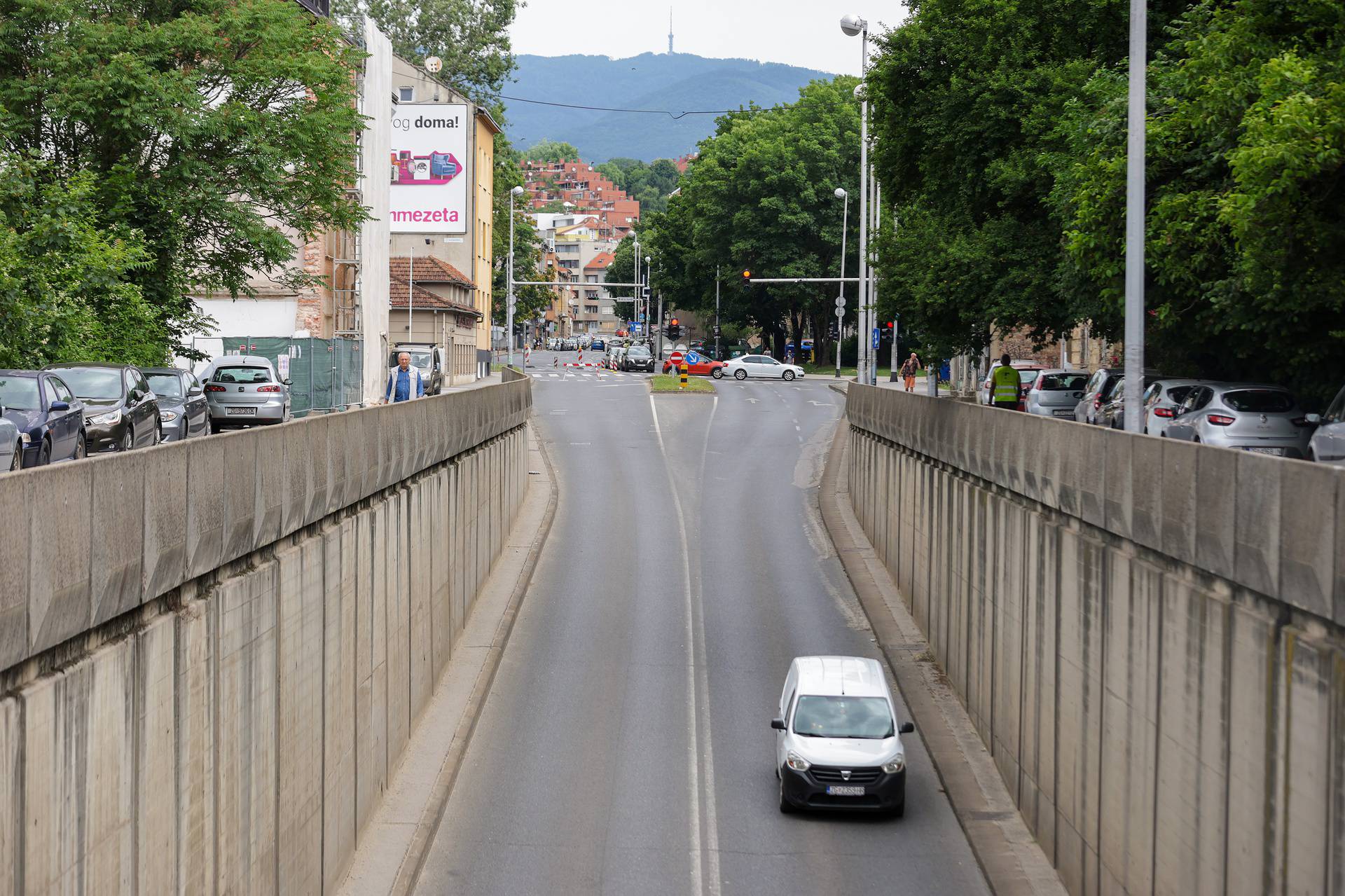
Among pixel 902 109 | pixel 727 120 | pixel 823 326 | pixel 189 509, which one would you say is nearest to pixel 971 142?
pixel 902 109

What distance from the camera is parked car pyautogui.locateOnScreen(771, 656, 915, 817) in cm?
1919

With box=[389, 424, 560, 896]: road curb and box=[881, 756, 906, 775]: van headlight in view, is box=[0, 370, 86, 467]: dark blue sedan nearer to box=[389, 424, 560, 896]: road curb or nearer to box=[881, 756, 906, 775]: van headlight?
box=[389, 424, 560, 896]: road curb

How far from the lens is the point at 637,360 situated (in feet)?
305

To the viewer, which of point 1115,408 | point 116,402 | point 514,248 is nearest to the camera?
point 116,402

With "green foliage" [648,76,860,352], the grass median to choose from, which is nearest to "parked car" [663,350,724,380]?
the grass median

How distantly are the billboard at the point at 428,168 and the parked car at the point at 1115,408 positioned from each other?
111 ft

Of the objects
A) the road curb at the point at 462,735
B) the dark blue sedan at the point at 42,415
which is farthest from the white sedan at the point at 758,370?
the dark blue sedan at the point at 42,415

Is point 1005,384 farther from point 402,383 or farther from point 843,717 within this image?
point 402,383

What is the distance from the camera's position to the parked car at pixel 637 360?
92812mm

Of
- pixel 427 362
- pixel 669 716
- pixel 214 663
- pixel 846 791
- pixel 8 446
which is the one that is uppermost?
pixel 427 362

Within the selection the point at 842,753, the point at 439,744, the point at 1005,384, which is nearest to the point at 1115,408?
the point at 1005,384

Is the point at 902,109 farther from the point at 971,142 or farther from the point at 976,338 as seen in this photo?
the point at 976,338

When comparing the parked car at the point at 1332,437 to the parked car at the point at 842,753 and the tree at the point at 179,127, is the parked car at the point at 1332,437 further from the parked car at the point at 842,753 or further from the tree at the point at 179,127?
the tree at the point at 179,127

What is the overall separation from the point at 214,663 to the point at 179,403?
1465cm
